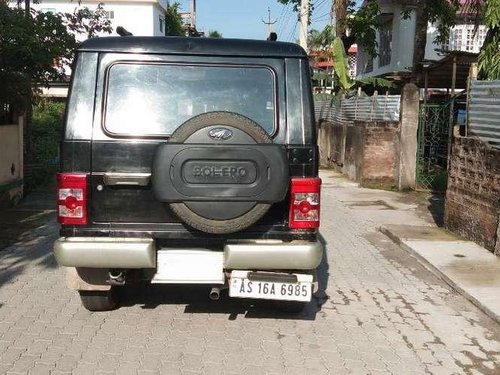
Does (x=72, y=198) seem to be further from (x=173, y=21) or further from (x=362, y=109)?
(x=173, y=21)

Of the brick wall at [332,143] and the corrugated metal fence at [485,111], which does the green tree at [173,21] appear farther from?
the corrugated metal fence at [485,111]

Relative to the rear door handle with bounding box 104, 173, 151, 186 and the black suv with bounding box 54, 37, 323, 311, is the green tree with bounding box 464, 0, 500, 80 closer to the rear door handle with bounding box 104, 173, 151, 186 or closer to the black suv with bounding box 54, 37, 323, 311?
the black suv with bounding box 54, 37, 323, 311

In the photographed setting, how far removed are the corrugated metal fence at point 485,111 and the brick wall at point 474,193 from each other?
15cm

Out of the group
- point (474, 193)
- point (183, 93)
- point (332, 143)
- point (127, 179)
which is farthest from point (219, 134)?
point (332, 143)

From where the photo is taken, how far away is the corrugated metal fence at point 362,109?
14383 mm

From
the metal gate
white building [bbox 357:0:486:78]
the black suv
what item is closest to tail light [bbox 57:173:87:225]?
the black suv

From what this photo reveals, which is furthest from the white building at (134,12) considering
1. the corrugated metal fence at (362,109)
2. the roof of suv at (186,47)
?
the roof of suv at (186,47)

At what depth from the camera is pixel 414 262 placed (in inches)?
293

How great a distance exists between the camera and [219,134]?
13.5 feet

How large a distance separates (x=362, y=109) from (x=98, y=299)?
12.3m

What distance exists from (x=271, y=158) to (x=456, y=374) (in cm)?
190

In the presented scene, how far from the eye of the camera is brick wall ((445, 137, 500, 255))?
749 cm

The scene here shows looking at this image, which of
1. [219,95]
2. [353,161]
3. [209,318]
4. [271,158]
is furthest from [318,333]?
[353,161]

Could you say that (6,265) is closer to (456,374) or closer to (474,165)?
(456,374)
